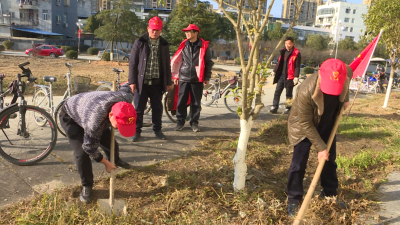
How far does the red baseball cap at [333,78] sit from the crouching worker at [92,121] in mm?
1562

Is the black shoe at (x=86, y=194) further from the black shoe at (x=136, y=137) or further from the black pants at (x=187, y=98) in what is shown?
the black pants at (x=187, y=98)

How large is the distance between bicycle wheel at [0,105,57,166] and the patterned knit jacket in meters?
1.17

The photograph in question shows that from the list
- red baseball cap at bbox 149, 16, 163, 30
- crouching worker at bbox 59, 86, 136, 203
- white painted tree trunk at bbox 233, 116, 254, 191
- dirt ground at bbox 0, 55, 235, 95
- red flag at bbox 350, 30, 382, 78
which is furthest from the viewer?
dirt ground at bbox 0, 55, 235, 95

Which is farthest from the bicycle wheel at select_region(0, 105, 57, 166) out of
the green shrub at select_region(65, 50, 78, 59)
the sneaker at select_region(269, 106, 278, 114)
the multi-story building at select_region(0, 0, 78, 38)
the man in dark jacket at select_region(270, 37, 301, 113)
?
the multi-story building at select_region(0, 0, 78, 38)

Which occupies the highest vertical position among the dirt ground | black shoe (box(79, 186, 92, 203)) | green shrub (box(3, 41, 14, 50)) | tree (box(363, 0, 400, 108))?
tree (box(363, 0, 400, 108))

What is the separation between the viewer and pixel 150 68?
5023 millimetres

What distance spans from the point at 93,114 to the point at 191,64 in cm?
286

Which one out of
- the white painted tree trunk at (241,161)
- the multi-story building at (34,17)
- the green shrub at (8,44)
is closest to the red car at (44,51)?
the green shrub at (8,44)

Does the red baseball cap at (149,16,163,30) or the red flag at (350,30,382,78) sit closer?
the red flag at (350,30,382,78)

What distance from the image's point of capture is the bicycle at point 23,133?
4.04 m

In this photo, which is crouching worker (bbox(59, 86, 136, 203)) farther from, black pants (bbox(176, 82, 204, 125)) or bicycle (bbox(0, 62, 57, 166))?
black pants (bbox(176, 82, 204, 125))

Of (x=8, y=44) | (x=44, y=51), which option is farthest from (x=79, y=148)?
(x=8, y=44)

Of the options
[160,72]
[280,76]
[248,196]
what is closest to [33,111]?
[160,72]

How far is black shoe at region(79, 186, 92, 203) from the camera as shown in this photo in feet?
10.7
